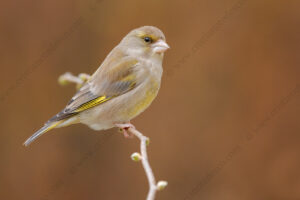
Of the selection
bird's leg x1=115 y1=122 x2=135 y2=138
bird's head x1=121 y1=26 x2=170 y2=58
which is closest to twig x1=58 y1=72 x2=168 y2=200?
bird's leg x1=115 y1=122 x2=135 y2=138

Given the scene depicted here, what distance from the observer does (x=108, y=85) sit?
15.9 ft

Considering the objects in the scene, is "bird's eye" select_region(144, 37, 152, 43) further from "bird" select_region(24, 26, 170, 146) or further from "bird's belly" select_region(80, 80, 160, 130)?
"bird's belly" select_region(80, 80, 160, 130)

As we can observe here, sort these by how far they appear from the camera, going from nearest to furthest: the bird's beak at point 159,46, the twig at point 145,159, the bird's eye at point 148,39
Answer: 1. the twig at point 145,159
2. the bird's beak at point 159,46
3. the bird's eye at point 148,39

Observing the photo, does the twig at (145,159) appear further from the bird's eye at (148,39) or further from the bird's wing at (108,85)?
the bird's eye at (148,39)

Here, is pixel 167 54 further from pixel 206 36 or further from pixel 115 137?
pixel 115 137

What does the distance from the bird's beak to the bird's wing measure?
253 mm

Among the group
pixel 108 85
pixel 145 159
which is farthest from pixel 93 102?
pixel 145 159

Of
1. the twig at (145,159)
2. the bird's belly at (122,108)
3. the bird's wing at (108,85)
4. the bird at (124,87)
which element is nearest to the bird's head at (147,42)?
the bird at (124,87)

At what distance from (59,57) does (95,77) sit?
198 centimetres

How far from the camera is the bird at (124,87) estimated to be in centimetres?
468

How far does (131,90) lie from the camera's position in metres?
4.74

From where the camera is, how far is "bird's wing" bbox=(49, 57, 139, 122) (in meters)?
4.77

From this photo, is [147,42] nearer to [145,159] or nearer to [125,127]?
[125,127]

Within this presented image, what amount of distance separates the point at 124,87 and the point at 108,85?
0.56 ft
